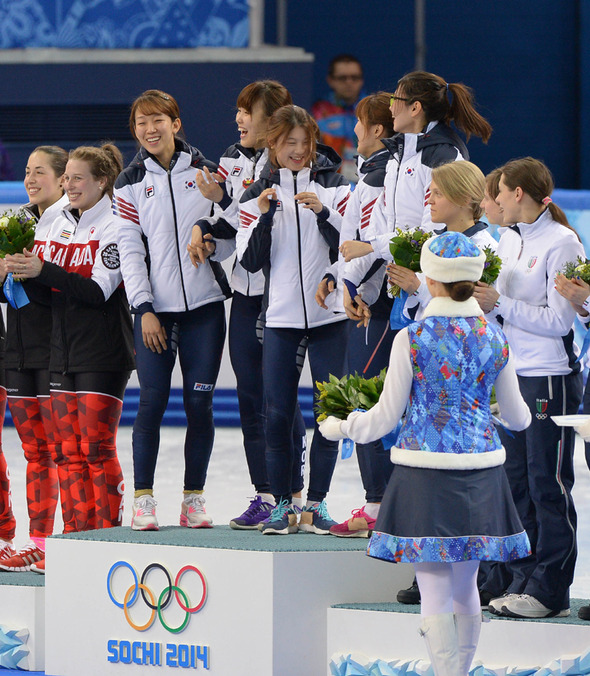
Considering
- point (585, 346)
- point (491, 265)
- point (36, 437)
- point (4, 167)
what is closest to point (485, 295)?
point (491, 265)

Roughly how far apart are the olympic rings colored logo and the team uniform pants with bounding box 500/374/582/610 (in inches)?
43.9

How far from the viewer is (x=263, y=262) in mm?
4797

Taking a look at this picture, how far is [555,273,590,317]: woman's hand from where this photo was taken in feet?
13.0

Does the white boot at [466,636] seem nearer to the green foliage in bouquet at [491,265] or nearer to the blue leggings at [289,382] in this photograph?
the green foliage in bouquet at [491,265]

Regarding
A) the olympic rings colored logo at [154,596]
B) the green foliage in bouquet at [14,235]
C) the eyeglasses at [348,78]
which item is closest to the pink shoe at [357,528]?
the olympic rings colored logo at [154,596]

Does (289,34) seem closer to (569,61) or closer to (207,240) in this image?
(569,61)

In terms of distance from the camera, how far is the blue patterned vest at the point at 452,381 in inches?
138

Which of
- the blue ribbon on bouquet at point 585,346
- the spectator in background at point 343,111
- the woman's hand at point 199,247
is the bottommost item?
the blue ribbon on bouquet at point 585,346

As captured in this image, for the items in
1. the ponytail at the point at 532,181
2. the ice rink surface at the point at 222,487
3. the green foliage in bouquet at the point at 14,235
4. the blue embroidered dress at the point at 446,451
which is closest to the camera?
the blue embroidered dress at the point at 446,451

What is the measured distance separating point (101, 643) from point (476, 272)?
1.94 meters

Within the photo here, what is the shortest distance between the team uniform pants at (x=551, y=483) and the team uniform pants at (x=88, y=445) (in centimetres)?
166

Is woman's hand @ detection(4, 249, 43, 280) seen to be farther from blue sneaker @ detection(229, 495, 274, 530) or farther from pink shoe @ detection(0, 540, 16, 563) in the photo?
blue sneaker @ detection(229, 495, 274, 530)

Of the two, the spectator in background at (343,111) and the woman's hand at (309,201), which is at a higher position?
the spectator in background at (343,111)

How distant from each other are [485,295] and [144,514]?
5.19ft
